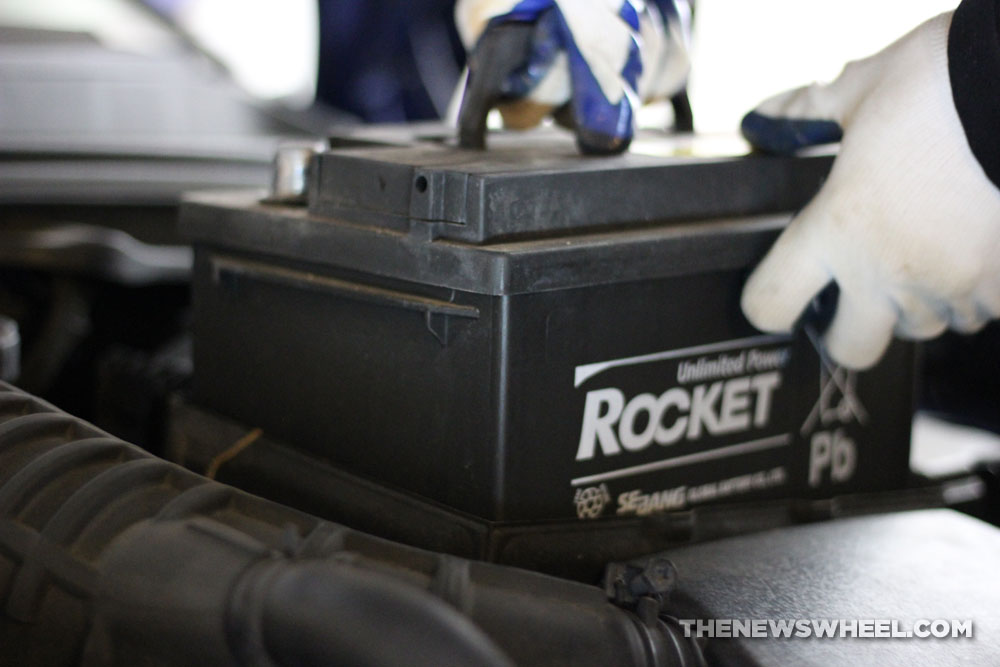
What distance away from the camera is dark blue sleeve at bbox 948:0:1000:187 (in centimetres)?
64

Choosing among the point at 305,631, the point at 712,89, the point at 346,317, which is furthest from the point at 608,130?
the point at 712,89

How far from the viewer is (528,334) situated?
596 millimetres

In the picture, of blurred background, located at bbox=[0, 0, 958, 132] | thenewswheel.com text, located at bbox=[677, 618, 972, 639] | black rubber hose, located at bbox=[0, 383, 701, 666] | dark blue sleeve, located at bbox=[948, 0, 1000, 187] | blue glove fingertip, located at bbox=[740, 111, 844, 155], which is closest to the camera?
black rubber hose, located at bbox=[0, 383, 701, 666]

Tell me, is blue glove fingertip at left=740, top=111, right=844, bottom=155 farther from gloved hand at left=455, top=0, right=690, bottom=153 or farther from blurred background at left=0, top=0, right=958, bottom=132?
blurred background at left=0, top=0, right=958, bottom=132

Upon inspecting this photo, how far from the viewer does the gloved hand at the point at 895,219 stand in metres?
0.67

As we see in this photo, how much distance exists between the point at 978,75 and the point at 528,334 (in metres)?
0.32

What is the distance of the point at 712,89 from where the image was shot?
3893 millimetres

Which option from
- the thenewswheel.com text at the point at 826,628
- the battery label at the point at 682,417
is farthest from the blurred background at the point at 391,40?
the thenewswheel.com text at the point at 826,628

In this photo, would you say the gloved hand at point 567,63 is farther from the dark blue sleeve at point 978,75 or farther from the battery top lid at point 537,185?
the dark blue sleeve at point 978,75

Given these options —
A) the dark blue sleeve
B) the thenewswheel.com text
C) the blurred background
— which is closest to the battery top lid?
the dark blue sleeve

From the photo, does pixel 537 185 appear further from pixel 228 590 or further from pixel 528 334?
pixel 228 590

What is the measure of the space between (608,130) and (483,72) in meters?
0.09

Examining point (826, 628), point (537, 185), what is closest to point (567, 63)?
point (537, 185)

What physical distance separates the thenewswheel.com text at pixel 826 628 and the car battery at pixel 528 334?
118mm
